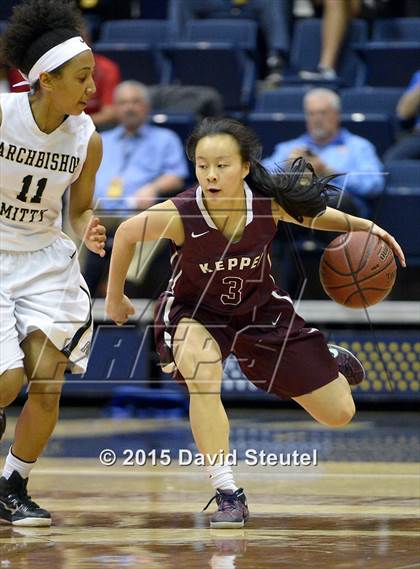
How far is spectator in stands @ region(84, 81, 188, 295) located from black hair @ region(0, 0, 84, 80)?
13.1 ft

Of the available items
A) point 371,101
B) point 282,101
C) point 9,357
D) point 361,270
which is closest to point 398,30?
point 371,101

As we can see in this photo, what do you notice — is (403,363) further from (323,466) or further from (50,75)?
(50,75)

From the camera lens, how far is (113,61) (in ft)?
35.1

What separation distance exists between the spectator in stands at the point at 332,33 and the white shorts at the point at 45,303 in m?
5.92

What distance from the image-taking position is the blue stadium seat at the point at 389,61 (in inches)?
400

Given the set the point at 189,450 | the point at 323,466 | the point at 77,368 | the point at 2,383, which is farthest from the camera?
the point at 189,450

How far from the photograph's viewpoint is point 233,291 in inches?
199

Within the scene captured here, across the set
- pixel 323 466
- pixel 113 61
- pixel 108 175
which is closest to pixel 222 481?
pixel 323 466

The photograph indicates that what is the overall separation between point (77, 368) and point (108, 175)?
177 inches

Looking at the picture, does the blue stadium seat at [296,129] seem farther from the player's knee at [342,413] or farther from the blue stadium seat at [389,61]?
the player's knee at [342,413]

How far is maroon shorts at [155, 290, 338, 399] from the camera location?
16.5 ft

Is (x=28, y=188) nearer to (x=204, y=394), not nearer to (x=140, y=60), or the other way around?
(x=204, y=394)

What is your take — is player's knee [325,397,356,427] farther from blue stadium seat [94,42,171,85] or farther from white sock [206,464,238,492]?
blue stadium seat [94,42,171,85]

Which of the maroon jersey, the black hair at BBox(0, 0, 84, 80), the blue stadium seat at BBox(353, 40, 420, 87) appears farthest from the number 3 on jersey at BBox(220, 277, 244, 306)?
the blue stadium seat at BBox(353, 40, 420, 87)
